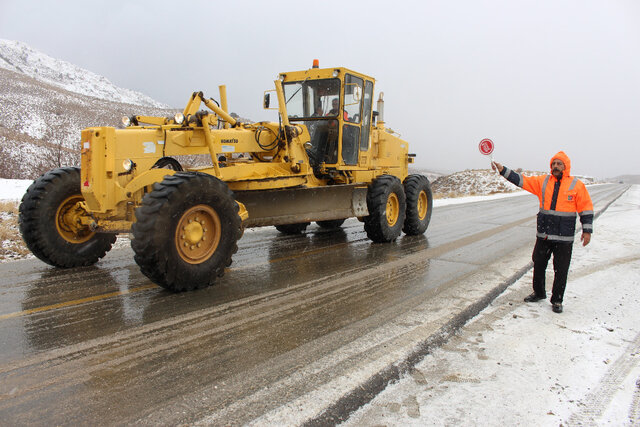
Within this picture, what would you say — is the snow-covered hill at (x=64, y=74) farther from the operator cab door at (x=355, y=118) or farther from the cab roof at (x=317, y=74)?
the operator cab door at (x=355, y=118)

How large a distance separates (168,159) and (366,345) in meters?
3.54

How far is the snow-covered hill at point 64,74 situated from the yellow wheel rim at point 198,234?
9519 cm

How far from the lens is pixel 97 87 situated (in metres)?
102

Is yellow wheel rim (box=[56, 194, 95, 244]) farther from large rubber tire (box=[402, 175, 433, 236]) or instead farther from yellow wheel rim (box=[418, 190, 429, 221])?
yellow wheel rim (box=[418, 190, 429, 221])

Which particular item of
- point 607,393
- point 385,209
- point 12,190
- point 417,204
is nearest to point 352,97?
point 385,209

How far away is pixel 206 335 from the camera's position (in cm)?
368

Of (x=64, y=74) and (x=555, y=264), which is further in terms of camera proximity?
(x=64, y=74)

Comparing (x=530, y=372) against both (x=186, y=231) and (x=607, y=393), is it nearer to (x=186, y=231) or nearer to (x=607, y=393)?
(x=607, y=393)

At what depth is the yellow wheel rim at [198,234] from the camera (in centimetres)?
477

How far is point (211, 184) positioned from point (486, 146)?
3.95m

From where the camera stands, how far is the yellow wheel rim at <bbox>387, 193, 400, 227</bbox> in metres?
8.42

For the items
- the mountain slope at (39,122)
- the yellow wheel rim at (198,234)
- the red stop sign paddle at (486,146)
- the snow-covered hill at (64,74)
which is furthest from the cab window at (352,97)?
the snow-covered hill at (64,74)

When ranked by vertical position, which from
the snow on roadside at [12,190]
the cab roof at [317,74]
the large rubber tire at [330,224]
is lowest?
the large rubber tire at [330,224]

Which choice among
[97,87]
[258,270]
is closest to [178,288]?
[258,270]
